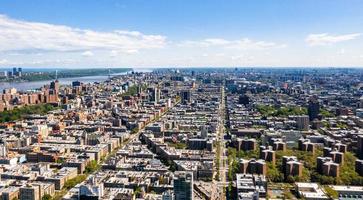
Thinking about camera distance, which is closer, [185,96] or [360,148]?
[360,148]

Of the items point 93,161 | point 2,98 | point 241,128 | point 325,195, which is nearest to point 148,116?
point 241,128

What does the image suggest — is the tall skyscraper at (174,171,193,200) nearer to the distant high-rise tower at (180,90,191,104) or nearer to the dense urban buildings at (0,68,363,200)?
the dense urban buildings at (0,68,363,200)

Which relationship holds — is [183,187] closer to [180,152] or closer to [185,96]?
[180,152]

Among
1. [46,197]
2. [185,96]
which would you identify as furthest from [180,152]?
[185,96]

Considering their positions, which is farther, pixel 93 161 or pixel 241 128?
pixel 241 128

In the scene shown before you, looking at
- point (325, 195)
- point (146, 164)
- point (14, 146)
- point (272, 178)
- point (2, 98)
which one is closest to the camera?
point (325, 195)

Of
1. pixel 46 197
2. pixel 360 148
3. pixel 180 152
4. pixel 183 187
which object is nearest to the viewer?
pixel 183 187

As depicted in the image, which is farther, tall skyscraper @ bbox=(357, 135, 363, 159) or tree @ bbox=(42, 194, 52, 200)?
tall skyscraper @ bbox=(357, 135, 363, 159)

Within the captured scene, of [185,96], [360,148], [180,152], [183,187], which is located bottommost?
[180,152]

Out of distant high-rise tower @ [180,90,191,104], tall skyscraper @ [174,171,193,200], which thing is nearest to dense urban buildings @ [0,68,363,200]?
tall skyscraper @ [174,171,193,200]

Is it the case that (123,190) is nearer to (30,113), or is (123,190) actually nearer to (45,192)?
(45,192)

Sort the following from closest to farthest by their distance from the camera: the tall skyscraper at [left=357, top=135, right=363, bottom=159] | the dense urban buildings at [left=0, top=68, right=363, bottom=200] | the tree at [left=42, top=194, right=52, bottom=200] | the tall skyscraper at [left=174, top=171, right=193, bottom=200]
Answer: the tall skyscraper at [left=174, top=171, right=193, bottom=200] → the tree at [left=42, top=194, right=52, bottom=200] → the dense urban buildings at [left=0, top=68, right=363, bottom=200] → the tall skyscraper at [left=357, top=135, right=363, bottom=159]
